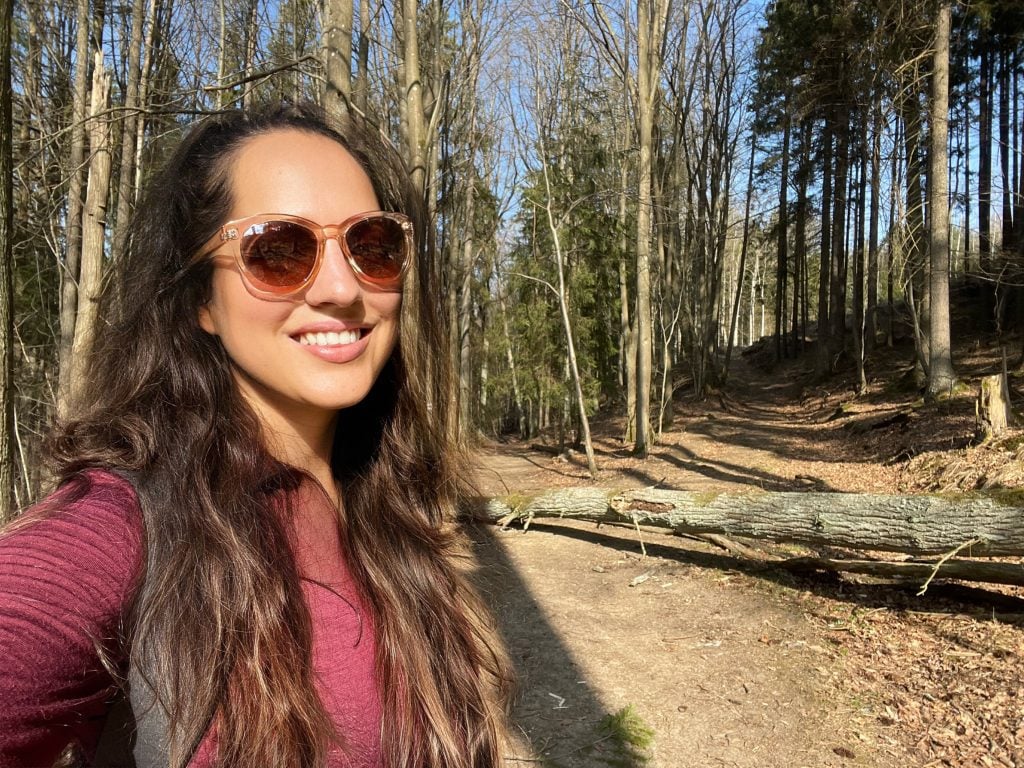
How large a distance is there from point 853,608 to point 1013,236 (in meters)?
22.4

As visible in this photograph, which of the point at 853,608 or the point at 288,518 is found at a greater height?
the point at 288,518

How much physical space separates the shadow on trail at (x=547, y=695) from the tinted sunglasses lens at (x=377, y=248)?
2.14 meters

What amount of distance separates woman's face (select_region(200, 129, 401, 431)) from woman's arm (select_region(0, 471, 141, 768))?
1.11 feet

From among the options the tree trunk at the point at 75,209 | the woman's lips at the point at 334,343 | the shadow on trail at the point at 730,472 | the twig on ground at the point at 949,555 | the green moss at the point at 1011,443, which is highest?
the tree trunk at the point at 75,209

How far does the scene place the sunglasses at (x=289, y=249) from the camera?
3.77 ft

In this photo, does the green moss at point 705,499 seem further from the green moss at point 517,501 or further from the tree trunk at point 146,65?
the tree trunk at point 146,65

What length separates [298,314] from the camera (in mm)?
1165

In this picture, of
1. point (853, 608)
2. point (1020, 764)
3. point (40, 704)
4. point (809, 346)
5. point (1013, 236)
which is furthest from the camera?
point (809, 346)

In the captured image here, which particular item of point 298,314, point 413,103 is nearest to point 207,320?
point 298,314

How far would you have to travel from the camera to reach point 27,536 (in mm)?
841

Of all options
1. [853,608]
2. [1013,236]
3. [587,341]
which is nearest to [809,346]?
[1013,236]

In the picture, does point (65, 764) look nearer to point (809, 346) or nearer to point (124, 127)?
point (124, 127)

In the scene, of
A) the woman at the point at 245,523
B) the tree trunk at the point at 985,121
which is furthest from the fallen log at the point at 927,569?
the tree trunk at the point at 985,121

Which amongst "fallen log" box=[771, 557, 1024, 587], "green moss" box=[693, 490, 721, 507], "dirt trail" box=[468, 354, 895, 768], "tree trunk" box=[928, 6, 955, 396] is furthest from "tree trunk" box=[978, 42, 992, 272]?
"dirt trail" box=[468, 354, 895, 768]
